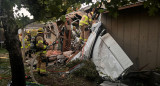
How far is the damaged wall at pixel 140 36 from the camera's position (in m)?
4.06

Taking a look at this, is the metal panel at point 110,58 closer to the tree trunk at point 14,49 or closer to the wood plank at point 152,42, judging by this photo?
the wood plank at point 152,42

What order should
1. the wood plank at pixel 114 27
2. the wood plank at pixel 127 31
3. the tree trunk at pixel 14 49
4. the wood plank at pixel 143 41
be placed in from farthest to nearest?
the wood plank at pixel 114 27, the wood plank at pixel 127 31, the wood plank at pixel 143 41, the tree trunk at pixel 14 49

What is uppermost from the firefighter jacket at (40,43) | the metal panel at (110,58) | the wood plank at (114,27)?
the wood plank at (114,27)

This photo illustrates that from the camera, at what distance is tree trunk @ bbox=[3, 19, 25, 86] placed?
2.63 meters

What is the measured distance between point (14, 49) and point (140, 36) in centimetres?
406

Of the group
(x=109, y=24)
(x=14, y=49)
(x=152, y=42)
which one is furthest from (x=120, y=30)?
(x=14, y=49)

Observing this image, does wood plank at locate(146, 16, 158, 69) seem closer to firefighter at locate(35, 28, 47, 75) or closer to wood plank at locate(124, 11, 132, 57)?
wood plank at locate(124, 11, 132, 57)

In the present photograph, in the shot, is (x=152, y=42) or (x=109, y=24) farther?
(x=109, y=24)

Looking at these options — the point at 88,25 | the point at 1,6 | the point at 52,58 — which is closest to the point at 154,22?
the point at 1,6

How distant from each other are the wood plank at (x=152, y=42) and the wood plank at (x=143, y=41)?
0.33 feet

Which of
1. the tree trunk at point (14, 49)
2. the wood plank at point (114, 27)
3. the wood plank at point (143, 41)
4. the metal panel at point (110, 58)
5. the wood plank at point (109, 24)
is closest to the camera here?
the tree trunk at point (14, 49)

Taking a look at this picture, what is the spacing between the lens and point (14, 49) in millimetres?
2783

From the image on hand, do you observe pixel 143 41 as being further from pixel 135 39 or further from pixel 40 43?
pixel 40 43

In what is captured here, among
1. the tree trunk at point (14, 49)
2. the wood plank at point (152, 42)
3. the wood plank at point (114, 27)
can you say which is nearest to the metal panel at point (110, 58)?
the wood plank at point (114, 27)
